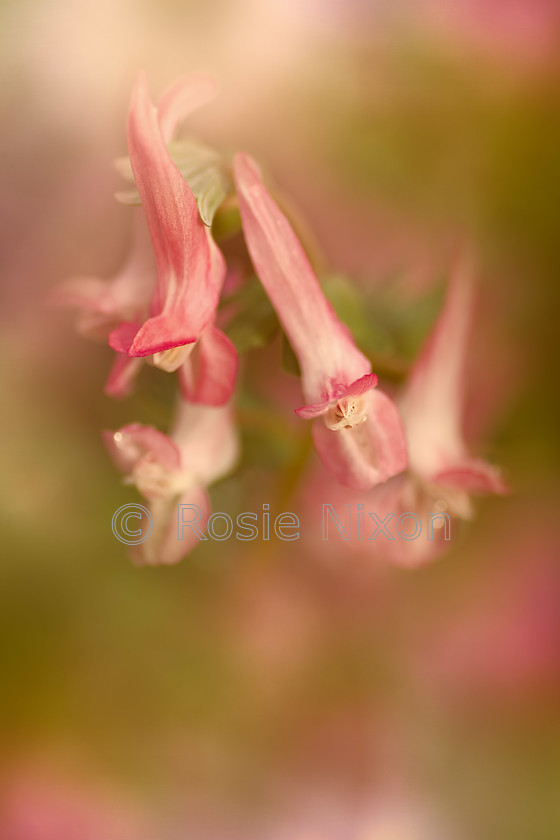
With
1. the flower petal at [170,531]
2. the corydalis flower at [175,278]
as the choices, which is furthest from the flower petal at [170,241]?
the flower petal at [170,531]

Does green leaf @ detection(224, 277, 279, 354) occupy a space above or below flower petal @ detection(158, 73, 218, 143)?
below

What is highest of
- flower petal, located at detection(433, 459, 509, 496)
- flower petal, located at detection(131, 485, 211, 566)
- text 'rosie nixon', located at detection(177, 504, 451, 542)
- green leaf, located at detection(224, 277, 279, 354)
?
green leaf, located at detection(224, 277, 279, 354)

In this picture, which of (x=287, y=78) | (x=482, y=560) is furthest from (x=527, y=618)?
(x=287, y=78)

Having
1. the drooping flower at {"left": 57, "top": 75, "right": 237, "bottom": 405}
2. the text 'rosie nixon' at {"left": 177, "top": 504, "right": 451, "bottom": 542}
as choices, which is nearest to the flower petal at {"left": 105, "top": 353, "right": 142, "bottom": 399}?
the drooping flower at {"left": 57, "top": 75, "right": 237, "bottom": 405}

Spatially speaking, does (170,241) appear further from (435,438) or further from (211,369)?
(435,438)

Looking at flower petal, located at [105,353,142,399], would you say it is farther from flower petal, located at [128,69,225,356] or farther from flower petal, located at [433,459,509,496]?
flower petal, located at [433,459,509,496]

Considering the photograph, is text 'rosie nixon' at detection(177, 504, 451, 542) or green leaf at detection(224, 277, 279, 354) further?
text 'rosie nixon' at detection(177, 504, 451, 542)

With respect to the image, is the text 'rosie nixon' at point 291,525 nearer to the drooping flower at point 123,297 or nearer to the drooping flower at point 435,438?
the drooping flower at point 435,438

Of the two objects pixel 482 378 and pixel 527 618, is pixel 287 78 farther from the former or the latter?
pixel 527 618
